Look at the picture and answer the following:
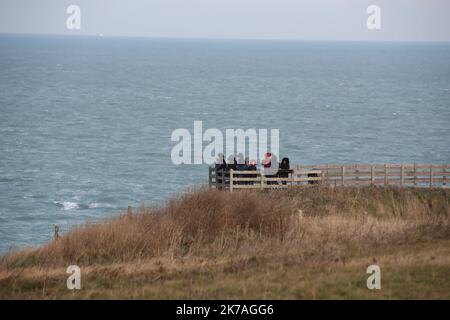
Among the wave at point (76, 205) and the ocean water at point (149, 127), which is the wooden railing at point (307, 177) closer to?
the ocean water at point (149, 127)

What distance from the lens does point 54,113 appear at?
100750 millimetres

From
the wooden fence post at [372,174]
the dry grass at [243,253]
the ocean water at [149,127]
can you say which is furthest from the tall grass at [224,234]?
the ocean water at [149,127]

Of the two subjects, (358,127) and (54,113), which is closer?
(358,127)

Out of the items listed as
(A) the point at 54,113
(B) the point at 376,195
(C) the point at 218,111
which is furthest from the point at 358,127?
(B) the point at 376,195

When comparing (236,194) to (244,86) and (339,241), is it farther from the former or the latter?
(244,86)

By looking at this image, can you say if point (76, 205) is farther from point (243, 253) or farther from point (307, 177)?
point (243, 253)

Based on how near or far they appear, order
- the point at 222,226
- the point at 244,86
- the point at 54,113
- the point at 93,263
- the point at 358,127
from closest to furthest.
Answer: the point at 93,263 → the point at 222,226 → the point at 358,127 → the point at 54,113 → the point at 244,86

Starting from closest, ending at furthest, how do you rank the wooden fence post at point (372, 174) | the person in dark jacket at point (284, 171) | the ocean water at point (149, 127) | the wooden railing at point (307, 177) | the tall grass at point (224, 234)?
the tall grass at point (224, 234) < the wooden railing at point (307, 177) < the person in dark jacket at point (284, 171) < the wooden fence post at point (372, 174) < the ocean water at point (149, 127)

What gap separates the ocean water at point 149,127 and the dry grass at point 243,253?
532 inches

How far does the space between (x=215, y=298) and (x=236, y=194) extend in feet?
33.1

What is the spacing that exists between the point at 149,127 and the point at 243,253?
66.8 metres

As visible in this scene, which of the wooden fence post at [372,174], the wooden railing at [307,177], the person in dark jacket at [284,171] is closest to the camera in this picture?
the wooden railing at [307,177]

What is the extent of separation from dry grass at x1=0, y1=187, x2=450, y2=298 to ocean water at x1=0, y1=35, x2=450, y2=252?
44.3ft

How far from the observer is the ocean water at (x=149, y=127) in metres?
50.8
